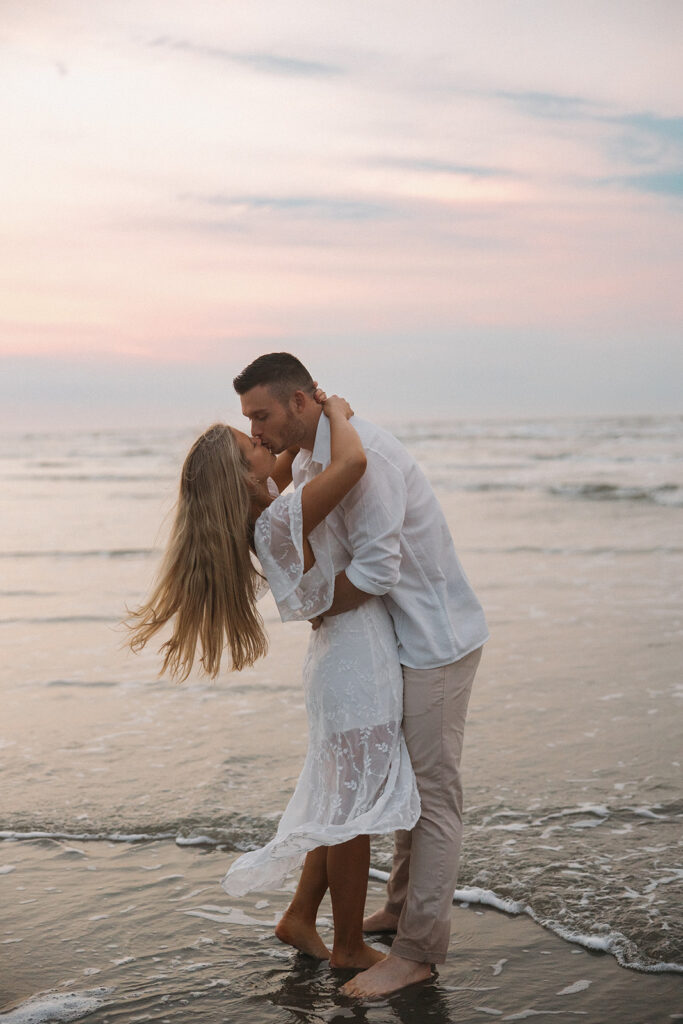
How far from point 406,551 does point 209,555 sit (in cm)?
64

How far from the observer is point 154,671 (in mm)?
7930

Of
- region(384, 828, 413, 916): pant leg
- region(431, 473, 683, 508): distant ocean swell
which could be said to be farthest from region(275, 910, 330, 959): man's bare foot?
region(431, 473, 683, 508): distant ocean swell

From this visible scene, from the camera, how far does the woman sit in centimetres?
335

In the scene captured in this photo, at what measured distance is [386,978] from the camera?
347cm

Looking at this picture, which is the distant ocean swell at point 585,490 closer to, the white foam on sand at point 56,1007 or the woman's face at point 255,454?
the woman's face at point 255,454

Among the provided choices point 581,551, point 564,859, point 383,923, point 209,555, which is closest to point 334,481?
point 209,555

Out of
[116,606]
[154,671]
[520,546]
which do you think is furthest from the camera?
[520,546]

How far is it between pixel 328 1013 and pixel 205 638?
126 centimetres

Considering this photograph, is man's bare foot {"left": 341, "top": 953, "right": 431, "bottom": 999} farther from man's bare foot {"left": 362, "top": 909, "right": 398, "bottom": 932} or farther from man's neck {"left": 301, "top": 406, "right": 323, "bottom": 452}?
→ man's neck {"left": 301, "top": 406, "right": 323, "bottom": 452}

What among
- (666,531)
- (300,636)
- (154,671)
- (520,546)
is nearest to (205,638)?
(154,671)

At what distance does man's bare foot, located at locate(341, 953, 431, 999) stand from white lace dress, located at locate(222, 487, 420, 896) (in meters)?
0.43

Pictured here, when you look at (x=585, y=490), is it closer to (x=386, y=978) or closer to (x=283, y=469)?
(x=283, y=469)

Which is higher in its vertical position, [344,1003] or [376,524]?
[376,524]

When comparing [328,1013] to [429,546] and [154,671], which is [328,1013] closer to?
[429,546]
